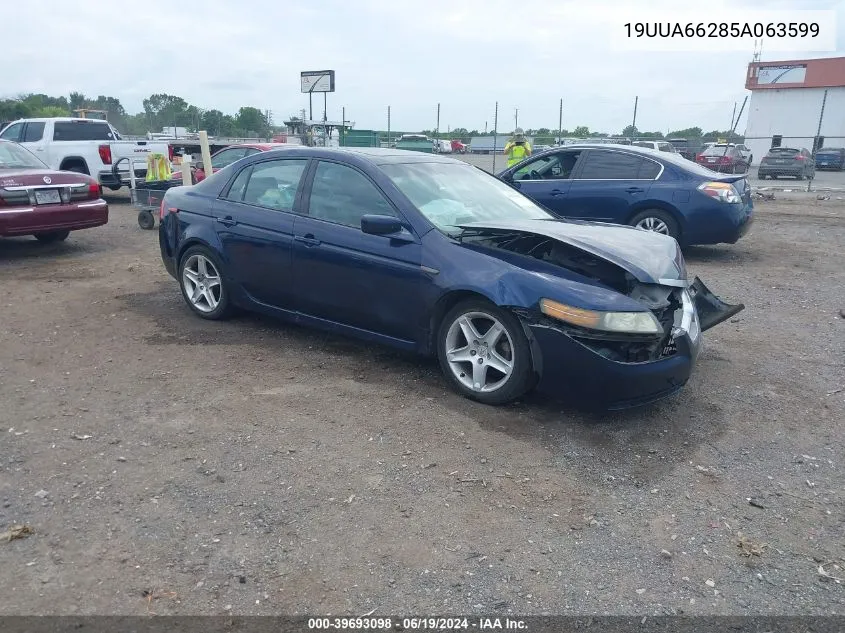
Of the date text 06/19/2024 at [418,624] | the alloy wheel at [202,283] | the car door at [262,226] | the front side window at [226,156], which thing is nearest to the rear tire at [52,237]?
the front side window at [226,156]

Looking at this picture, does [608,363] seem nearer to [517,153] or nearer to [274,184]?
[274,184]

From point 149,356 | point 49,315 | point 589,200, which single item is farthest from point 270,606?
point 589,200

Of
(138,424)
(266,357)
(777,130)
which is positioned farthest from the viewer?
(777,130)

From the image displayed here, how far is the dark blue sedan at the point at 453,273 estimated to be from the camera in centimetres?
381

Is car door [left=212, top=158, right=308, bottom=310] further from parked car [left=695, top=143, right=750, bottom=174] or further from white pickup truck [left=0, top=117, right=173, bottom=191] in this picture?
parked car [left=695, top=143, right=750, bottom=174]

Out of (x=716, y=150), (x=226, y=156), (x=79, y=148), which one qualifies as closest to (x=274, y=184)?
(x=226, y=156)

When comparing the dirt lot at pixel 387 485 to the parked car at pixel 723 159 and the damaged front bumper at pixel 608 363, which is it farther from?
the parked car at pixel 723 159

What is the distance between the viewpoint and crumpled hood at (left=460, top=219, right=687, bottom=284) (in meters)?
4.06

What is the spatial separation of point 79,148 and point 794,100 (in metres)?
40.3

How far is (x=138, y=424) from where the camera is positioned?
393 centimetres

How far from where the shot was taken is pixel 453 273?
13.8 feet

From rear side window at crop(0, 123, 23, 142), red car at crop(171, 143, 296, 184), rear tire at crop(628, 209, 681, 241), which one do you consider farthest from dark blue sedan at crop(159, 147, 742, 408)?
rear side window at crop(0, 123, 23, 142)

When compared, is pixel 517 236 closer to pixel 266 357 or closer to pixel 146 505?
pixel 266 357

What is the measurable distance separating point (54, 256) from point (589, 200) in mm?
7130
